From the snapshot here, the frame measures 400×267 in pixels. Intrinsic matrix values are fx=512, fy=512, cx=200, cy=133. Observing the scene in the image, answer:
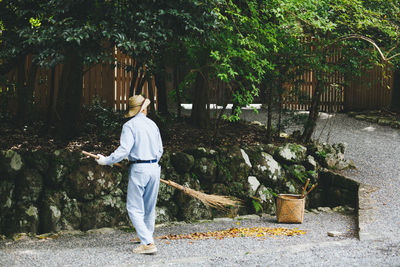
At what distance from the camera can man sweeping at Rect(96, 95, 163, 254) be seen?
5930 millimetres

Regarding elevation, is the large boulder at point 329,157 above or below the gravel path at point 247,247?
above

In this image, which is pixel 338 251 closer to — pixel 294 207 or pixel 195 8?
pixel 294 207

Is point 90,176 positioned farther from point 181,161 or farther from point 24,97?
point 24,97

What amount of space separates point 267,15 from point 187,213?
12.0ft

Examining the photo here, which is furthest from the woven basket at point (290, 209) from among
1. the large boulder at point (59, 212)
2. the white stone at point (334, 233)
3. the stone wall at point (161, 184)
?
the large boulder at point (59, 212)

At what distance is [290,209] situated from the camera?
310 inches

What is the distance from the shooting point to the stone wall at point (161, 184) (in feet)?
24.4

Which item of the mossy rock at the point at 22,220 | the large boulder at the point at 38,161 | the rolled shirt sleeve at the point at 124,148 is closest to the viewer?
the rolled shirt sleeve at the point at 124,148

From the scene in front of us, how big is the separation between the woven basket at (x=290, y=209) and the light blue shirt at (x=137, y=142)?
2658 millimetres

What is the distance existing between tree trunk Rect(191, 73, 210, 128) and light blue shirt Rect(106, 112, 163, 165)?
470 cm

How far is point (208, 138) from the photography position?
9797 mm

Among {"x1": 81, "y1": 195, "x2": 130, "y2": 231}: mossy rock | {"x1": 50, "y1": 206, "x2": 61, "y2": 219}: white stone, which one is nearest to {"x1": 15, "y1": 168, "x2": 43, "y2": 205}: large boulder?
{"x1": 50, "y1": 206, "x2": 61, "y2": 219}: white stone

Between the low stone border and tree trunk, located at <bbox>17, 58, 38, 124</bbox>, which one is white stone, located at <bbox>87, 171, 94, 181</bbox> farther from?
the low stone border

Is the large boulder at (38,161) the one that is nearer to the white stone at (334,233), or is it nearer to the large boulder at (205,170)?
the large boulder at (205,170)
